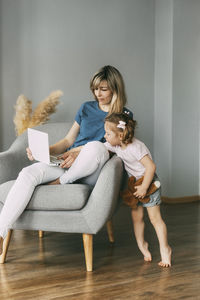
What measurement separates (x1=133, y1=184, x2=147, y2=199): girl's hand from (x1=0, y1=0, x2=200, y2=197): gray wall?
69.9 inches

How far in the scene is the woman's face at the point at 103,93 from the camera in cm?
265

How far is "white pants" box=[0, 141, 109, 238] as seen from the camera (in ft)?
7.35

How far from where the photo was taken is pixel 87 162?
2.34m

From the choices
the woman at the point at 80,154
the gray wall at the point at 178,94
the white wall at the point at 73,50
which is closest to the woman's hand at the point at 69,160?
the woman at the point at 80,154

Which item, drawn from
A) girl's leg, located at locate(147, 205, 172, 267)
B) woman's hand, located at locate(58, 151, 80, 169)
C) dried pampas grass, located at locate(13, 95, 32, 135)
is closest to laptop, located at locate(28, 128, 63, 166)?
woman's hand, located at locate(58, 151, 80, 169)

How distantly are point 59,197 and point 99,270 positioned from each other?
456mm

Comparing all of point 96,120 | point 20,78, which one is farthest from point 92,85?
point 20,78

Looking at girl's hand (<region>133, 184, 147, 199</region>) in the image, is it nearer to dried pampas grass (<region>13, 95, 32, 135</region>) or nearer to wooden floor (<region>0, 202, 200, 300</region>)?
wooden floor (<region>0, 202, 200, 300</region>)

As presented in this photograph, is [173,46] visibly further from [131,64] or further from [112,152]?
[112,152]

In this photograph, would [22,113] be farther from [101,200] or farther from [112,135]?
[101,200]

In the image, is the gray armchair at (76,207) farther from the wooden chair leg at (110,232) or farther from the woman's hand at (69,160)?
the wooden chair leg at (110,232)

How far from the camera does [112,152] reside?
2574mm

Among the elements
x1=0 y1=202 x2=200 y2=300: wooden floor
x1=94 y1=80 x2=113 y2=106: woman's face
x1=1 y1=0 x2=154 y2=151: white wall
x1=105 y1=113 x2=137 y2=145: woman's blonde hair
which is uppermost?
x1=1 y1=0 x2=154 y2=151: white wall

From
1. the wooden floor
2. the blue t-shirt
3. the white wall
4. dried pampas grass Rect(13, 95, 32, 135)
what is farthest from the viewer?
the white wall
